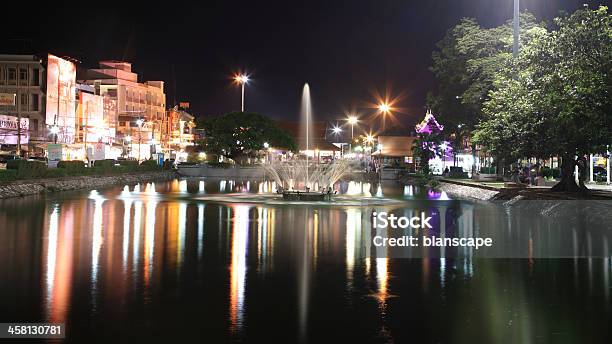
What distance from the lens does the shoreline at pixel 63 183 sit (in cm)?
3781

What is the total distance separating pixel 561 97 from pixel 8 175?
29178mm

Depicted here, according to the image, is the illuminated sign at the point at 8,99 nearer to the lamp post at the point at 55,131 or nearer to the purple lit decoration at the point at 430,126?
the lamp post at the point at 55,131

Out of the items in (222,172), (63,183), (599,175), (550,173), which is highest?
(222,172)

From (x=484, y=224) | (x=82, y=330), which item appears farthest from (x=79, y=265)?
(x=484, y=224)

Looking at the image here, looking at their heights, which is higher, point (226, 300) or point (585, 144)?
point (585, 144)

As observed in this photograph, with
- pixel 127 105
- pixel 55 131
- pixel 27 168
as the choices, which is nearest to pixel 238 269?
pixel 27 168

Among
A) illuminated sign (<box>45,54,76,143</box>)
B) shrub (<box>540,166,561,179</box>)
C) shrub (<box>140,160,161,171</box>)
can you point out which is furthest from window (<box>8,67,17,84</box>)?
shrub (<box>540,166,561,179</box>)

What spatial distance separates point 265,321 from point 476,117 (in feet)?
174

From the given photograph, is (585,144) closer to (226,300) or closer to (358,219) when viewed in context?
(358,219)

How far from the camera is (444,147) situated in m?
75.6

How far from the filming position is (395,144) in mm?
98688

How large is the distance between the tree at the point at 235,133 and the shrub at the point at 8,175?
47.2 m

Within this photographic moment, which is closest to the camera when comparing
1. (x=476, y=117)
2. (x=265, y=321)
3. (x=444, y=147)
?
(x=265, y=321)

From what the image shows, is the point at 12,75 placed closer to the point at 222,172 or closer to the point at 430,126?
the point at 222,172
